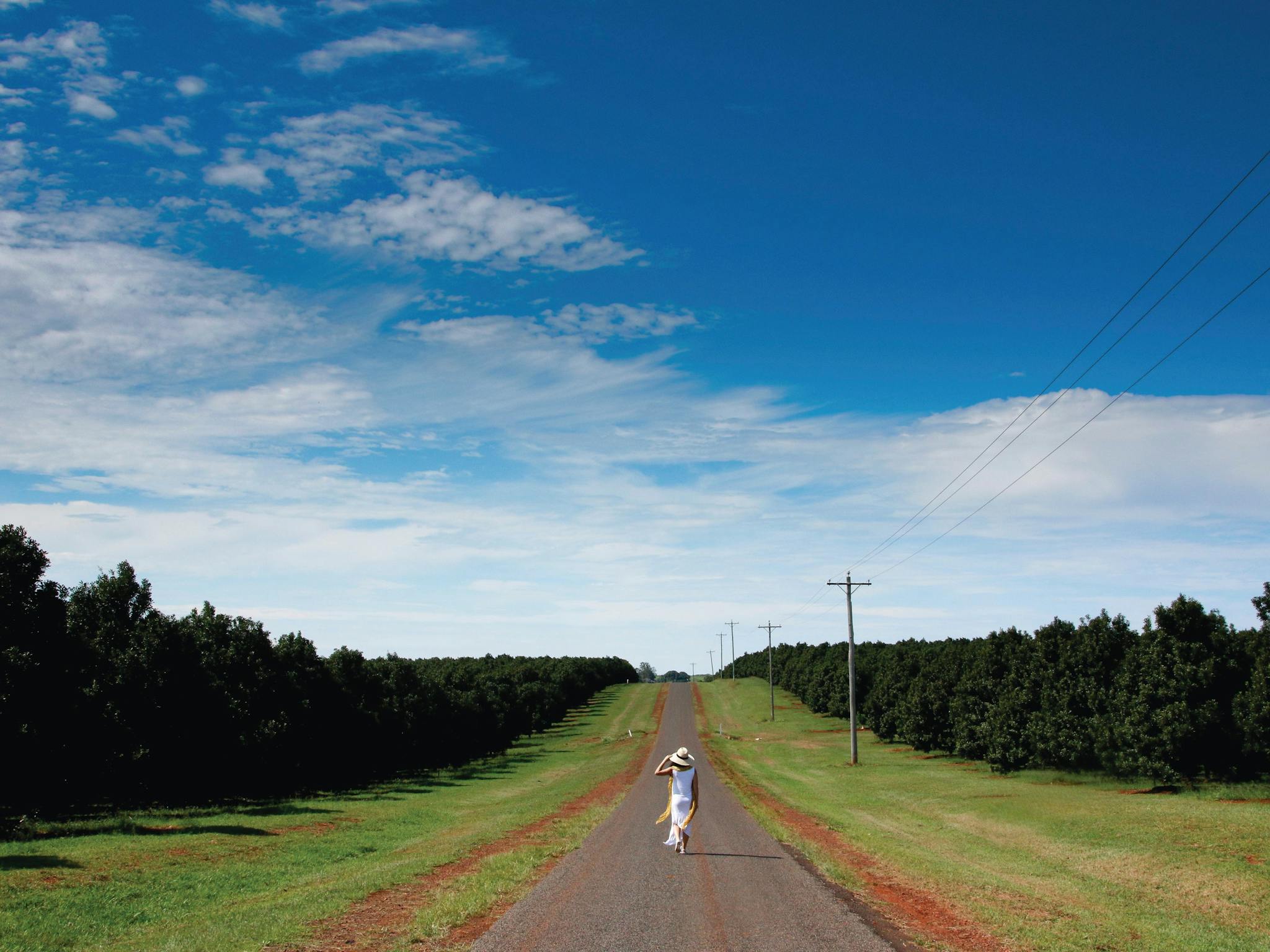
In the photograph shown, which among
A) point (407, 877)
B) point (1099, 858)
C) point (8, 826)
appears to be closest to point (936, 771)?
point (1099, 858)

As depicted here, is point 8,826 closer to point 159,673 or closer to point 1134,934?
point 159,673

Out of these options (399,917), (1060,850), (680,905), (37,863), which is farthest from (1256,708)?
(37,863)

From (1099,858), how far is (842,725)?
73.9 m

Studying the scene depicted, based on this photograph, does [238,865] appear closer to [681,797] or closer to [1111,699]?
[681,797]

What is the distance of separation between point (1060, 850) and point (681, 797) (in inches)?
477

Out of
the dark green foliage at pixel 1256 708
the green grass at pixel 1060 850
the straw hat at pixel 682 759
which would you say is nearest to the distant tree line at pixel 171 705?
the straw hat at pixel 682 759

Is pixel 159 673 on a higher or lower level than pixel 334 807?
higher

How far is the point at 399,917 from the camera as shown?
1434 centimetres

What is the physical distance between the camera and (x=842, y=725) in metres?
93.9

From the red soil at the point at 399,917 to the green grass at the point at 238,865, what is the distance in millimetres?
353

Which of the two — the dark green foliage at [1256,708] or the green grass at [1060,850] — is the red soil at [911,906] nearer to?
the green grass at [1060,850]

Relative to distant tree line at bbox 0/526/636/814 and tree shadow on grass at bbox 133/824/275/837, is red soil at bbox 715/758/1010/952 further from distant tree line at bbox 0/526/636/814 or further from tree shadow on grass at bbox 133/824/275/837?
distant tree line at bbox 0/526/636/814

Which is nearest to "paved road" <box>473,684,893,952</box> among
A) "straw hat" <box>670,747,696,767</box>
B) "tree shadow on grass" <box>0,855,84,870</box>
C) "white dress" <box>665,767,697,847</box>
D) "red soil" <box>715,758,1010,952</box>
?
"white dress" <box>665,767,697,847</box>

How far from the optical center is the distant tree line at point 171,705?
88.9ft
